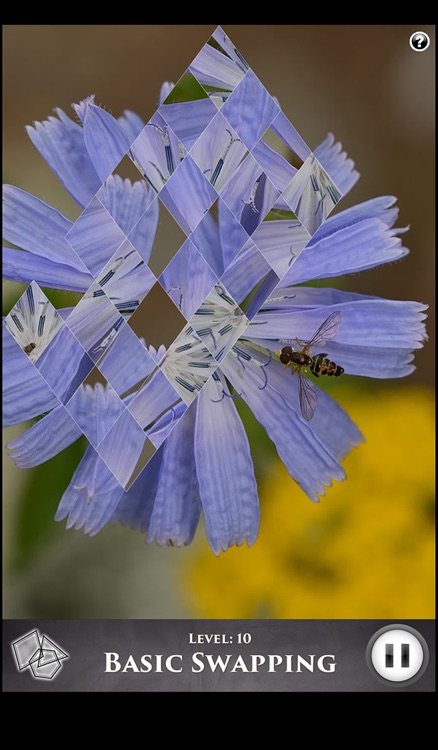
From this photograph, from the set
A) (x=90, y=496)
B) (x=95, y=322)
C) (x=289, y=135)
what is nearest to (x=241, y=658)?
(x=90, y=496)

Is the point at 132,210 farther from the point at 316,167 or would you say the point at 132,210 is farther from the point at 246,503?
the point at 246,503

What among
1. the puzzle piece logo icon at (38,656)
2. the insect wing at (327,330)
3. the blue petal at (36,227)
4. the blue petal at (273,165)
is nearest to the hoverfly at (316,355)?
the insect wing at (327,330)

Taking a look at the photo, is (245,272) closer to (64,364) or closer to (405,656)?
(64,364)

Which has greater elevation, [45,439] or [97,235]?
[97,235]

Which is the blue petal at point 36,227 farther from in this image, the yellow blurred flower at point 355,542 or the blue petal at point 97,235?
the yellow blurred flower at point 355,542
